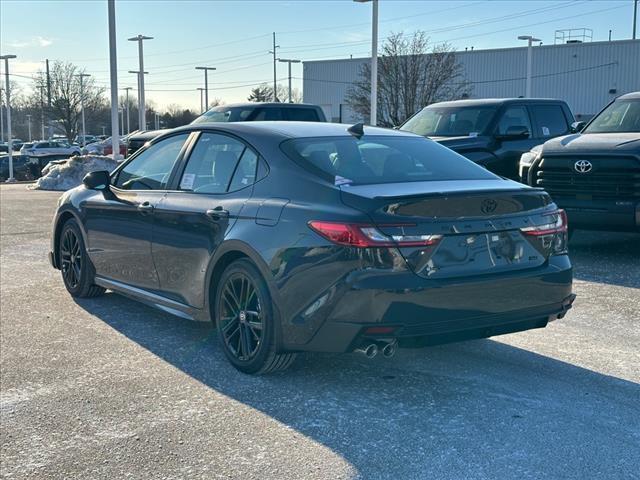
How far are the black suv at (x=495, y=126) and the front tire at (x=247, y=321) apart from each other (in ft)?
21.9

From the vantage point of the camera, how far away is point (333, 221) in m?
4.20

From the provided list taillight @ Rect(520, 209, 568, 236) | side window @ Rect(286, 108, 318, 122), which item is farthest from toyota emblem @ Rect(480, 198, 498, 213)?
side window @ Rect(286, 108, 318, 122)

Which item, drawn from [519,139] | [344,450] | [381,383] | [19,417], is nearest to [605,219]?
[519,139]

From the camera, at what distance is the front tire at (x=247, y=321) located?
Result: 15.0 ft

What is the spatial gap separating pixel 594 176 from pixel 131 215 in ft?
17.3

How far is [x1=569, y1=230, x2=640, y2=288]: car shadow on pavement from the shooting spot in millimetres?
7871

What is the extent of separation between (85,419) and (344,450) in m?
1.47

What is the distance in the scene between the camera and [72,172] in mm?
24703

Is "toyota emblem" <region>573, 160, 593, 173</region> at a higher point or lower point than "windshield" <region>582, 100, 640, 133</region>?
lower

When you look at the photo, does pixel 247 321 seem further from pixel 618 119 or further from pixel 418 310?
pixel 618 119

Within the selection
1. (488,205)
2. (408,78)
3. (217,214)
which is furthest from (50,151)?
(488,205)

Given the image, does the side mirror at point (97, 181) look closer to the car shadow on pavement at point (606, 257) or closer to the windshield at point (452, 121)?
the car shadow on pavement at point (606, 257)

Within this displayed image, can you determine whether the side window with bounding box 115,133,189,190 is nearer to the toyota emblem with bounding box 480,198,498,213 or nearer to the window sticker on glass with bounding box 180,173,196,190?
the window sticker on glass with bounding box 180,173,196,190

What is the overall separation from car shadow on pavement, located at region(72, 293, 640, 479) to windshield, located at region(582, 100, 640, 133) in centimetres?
517
